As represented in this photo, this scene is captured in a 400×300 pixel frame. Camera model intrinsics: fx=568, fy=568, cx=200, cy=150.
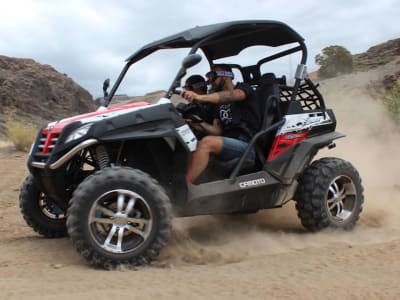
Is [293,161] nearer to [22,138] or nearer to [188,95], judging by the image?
[188,95]

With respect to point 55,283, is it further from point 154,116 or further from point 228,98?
point 228,98

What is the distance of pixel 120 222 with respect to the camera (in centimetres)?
456

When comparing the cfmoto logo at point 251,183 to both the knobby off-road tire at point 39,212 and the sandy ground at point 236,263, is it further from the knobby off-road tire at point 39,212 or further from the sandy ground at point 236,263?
the knobby off-road tire at point 39,212

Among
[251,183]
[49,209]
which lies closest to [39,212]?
[49,209]

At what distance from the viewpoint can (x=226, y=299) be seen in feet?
11.7

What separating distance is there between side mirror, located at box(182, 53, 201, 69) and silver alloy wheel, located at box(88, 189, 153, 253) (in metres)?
1.18

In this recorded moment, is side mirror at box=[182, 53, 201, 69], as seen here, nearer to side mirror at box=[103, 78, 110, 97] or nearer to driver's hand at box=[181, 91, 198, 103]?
driver's hand at box=[181, 91, 198, 103]

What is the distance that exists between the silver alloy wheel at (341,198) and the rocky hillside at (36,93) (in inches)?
772

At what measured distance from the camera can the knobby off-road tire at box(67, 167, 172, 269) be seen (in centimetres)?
445

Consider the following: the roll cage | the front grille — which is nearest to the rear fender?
the roll cage

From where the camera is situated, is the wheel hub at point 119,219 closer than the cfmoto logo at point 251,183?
Yes

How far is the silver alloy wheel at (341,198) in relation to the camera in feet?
19.6

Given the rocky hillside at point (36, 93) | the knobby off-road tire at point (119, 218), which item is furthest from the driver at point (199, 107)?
the rocky hillside at point (36, 93)

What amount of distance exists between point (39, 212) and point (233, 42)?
9.26 feet
